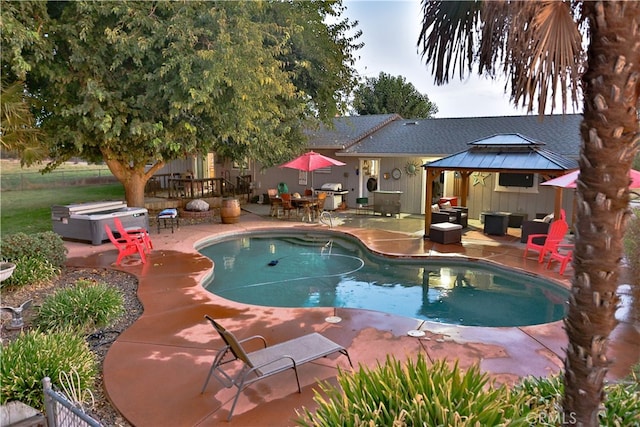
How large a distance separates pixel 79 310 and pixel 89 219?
6884 mm

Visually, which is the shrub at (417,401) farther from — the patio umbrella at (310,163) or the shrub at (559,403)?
the patio umbrella at (310,163)

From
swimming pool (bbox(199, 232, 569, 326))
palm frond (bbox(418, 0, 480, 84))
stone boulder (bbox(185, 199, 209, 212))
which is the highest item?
palm frond (bbox(418, 0, 480, 84))

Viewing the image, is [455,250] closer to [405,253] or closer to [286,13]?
[405,253]

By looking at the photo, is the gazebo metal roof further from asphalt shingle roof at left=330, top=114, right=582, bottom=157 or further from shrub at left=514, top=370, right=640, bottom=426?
shrub at left=514, top=370, right=640, bottom=426

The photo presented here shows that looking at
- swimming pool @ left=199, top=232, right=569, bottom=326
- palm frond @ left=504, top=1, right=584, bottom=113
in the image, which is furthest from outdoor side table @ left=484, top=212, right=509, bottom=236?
palm frond @ left=504, top=1, right=584, bottom=113

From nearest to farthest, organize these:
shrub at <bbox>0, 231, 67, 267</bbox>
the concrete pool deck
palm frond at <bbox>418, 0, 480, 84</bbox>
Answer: palm frond at <bbox>418, 0, 480, 84</bbox> → the concrete pool deck → shrub at <bbox>0, 231, 67, 267</bbox>

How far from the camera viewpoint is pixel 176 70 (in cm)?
1137

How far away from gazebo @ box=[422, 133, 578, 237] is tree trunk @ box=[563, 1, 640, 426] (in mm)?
10282

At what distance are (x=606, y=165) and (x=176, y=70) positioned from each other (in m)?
11.0

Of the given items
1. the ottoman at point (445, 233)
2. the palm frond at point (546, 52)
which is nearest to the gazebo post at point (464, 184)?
the ottoman at point (445, 233)

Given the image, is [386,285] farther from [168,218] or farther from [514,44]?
[168,218]

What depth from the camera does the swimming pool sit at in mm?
8648

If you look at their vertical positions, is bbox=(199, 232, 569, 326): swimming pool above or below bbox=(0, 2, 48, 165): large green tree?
below

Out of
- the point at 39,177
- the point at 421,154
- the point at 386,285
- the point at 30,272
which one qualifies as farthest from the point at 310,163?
the point at 39,177
